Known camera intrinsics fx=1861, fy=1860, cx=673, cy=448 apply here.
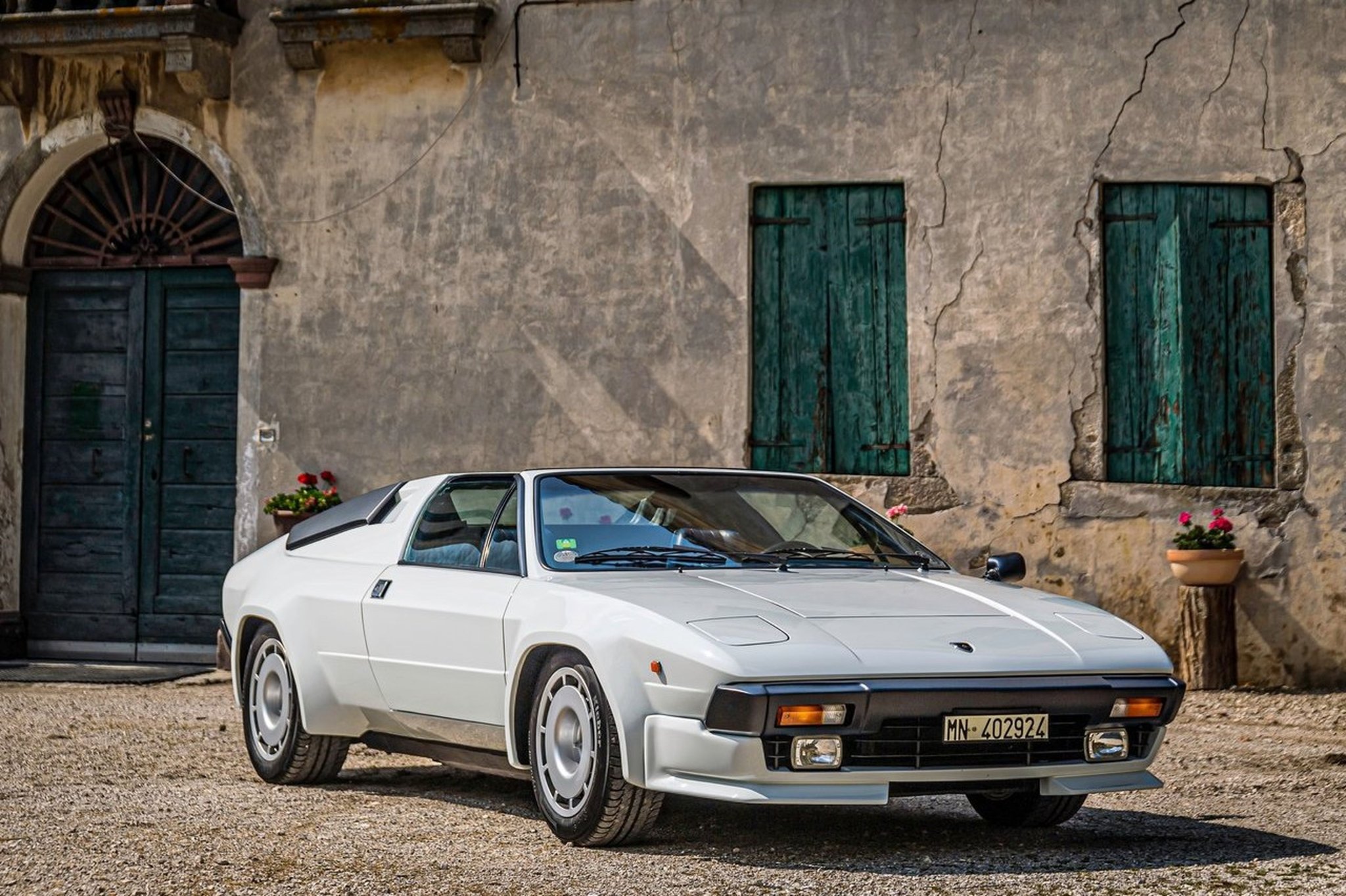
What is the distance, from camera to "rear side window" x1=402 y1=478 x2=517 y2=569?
22.5 ft

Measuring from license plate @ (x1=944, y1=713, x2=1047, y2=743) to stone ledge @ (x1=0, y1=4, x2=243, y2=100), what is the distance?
31.8ft

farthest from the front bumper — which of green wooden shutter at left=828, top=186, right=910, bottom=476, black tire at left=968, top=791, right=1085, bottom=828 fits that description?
green wooden shutter at left=828, top=186, right=910, bottom=476

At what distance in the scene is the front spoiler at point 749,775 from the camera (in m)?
5.28

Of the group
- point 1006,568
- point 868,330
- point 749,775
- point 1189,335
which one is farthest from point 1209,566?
point 749,775

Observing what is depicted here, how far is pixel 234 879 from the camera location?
5355 millimetres

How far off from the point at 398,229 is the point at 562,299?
1.36 m

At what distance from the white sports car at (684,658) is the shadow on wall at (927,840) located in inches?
7.9

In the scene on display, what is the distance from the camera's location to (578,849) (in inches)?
226

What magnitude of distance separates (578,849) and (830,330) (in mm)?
7436

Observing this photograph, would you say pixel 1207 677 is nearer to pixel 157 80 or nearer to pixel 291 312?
pixel 291 312

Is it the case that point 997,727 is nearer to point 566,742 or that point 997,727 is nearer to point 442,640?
point 566,742

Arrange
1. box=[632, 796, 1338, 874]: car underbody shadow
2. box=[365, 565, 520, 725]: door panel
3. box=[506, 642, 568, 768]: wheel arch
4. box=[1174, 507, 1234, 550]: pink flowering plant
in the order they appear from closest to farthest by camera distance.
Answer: box=[632, 796, 1338, 874]: car underbody shadow, box=[506, 642, 568, 768]: wheel arch, box=[365, 565, 520, 725]: door panel, box=[1174, 507, 1234, 550]: pink flowering plant

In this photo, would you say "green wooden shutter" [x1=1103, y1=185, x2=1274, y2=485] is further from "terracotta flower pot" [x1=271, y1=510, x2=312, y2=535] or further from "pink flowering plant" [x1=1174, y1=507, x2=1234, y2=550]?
"terracotta flower pot" [x1=271, y1=510, x2=312, y2=535]

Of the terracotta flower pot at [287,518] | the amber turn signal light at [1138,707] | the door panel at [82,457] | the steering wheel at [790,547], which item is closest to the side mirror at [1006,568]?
the steering wheel at [790,547]
